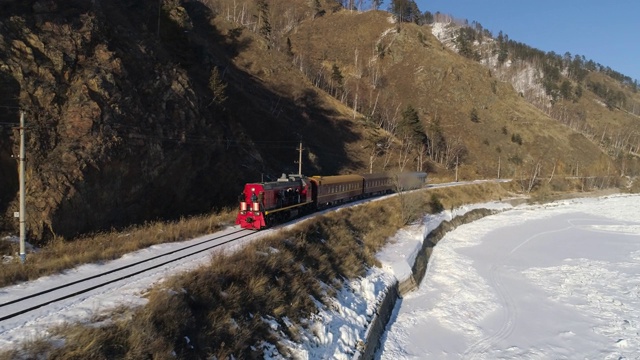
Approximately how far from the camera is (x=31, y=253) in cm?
1560

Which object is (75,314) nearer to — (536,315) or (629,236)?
(536,315)

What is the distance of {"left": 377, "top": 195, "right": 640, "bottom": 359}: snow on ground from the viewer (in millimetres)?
16156

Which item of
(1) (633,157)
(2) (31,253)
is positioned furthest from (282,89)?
(1) (633,157)

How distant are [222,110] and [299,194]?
14230 mm

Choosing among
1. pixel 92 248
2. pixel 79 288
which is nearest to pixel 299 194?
pixel 92 248

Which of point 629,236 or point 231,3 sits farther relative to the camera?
point 231,3

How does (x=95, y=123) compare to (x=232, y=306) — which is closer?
(x=232, y=306)

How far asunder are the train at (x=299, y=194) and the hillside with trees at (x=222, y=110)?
257 inches

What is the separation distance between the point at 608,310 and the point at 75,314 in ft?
76.6

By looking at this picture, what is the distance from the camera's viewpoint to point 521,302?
21.1 meters

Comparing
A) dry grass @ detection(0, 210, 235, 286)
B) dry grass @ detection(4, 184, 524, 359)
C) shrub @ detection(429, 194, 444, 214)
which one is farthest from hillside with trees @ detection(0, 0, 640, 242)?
shrub @ detection(429, 194, 444, 214)

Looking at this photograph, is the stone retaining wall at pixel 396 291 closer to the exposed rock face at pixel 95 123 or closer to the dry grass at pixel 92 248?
the dry grass at pixel 92 248

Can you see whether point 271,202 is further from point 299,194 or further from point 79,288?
point 79,288

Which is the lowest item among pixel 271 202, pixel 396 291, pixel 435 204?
pixel 396 291
